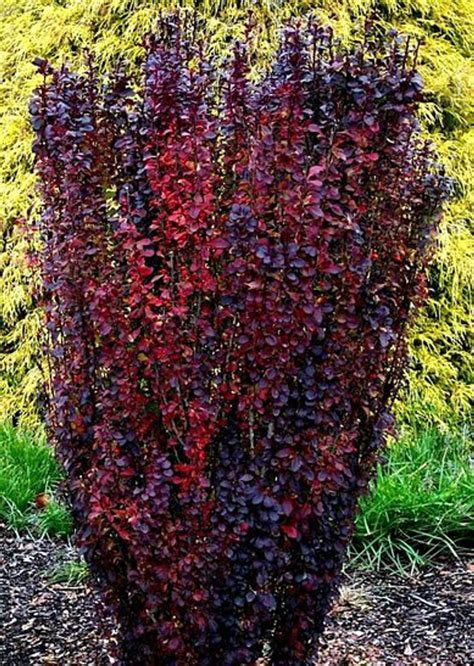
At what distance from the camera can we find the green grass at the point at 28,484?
3896 mm

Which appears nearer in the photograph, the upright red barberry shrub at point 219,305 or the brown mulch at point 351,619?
the upright red barberry shrub at point 219,305

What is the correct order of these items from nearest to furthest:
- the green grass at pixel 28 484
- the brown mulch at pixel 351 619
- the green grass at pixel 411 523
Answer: the brown mulch at pixel 351 619 → the green grass at pixel 411 523 → the green grass at pixel 28 484

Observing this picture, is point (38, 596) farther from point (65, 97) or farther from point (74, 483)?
point (65, 97)

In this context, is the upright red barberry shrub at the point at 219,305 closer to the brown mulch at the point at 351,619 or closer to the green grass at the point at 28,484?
the brown mulch at the point at 351,619

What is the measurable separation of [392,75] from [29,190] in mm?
2916

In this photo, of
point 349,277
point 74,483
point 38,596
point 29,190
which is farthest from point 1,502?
point 349,277

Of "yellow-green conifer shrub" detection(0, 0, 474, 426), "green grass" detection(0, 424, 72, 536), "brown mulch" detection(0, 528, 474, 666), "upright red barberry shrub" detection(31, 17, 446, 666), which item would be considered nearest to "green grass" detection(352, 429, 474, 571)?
"brown mulch" detection(0, 528, 474, 666)

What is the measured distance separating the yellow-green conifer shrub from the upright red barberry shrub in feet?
7.78

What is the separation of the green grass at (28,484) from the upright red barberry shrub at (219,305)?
1.67 meters

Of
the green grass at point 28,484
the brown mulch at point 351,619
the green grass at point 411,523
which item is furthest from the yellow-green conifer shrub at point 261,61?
the brown mulch at point 351,619

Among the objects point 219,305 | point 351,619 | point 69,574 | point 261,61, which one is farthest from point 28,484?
point 219,305

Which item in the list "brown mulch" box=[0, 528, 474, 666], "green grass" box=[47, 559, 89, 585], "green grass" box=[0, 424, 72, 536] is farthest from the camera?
"green grass" box=[0, 424, 72, 536]

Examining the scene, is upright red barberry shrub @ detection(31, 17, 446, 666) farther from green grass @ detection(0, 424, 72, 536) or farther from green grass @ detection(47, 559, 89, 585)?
green grass @ detection(0, 424, 72, 536)

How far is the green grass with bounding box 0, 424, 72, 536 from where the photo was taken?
12.8 ft
